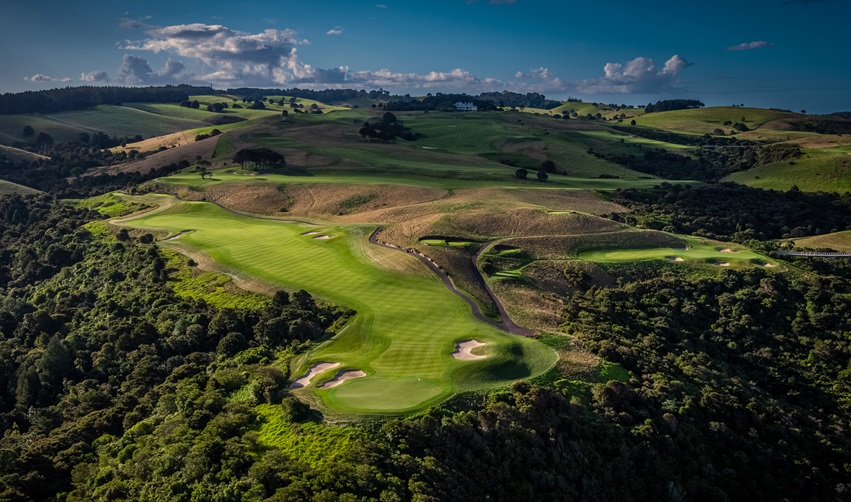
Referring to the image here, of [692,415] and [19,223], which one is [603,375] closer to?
[692,415]

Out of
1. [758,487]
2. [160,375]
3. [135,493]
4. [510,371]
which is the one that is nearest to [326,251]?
[160,375]

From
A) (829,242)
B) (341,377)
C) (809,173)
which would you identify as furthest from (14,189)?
(809,173)

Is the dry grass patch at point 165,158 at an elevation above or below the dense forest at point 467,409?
above

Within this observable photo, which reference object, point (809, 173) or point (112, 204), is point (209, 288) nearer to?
point (112, 204)

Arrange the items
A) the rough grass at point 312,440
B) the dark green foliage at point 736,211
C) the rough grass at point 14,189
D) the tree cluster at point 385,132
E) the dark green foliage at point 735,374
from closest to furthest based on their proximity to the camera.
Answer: the rough grass at point 312,440 → the dark green foliage at point 735,374 → the dark green foliage at point 736,211 → the rough grass at point 14,189 → the tree cluster at point 385,132

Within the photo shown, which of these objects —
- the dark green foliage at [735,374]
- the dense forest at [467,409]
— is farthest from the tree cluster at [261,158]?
the dark green foliage at [735,374]

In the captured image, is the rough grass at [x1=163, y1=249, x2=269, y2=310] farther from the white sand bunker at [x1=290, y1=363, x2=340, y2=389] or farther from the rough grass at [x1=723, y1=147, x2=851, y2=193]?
the rough grass at [x1=723, y1=147, x2=851, y2=193]

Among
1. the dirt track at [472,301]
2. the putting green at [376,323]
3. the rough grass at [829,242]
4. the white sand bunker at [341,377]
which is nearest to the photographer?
the putting green at [376,323]

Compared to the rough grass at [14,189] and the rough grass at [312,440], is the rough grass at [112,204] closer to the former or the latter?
the rough grass at [14,189]
